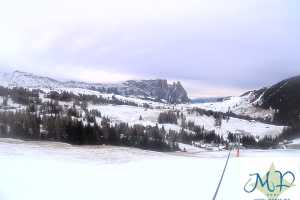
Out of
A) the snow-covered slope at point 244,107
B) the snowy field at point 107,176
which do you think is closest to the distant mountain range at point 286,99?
the snow-covered slope at point 244,107

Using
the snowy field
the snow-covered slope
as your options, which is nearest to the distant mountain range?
the snow-covered slope

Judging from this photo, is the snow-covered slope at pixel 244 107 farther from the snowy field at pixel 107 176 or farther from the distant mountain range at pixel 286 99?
the snowy field at pixel 107 176

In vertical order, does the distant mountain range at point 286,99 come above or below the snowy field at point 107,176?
above

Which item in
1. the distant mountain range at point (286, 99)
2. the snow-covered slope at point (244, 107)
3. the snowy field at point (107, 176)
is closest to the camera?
the snowy field at point (107, 176)

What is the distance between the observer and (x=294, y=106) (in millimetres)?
8883

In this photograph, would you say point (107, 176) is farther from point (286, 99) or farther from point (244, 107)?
point (244, 107)

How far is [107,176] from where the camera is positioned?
20.8 ft

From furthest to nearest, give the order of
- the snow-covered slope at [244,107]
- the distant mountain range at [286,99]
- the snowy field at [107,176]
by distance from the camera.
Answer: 1. the snow-covered slope at [244,107]
2. the distant mountain range at [286,99]
3. the snowy field at [107,176]

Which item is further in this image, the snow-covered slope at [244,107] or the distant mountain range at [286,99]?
the snow-covered slope at [244,107]

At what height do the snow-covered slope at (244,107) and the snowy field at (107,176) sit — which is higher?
the snow-covered slope at (244,107)

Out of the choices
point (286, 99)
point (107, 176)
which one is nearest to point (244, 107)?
point (286, 99)

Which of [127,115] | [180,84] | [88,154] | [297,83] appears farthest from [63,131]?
[297,83]

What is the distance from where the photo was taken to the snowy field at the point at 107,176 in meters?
5.44

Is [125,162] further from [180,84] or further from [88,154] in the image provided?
[180,84]
